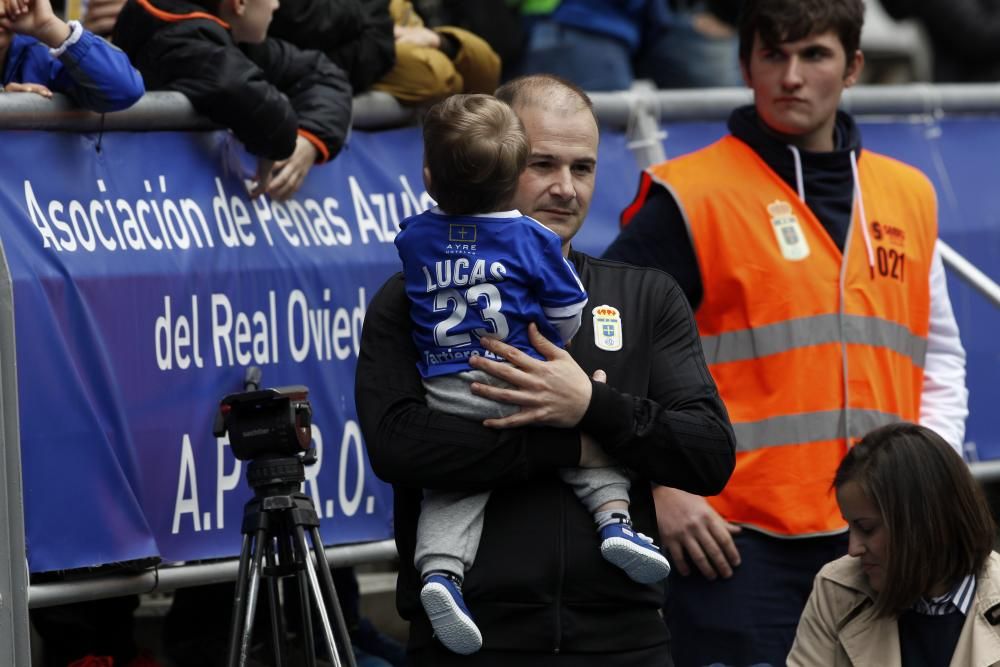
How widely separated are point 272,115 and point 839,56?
5.23 ft

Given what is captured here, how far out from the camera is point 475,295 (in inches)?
133

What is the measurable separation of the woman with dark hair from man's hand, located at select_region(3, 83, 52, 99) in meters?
2.30

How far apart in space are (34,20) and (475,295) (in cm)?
188

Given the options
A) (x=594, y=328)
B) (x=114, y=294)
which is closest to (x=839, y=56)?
(x=594, y=328)

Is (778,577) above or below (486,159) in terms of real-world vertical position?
below

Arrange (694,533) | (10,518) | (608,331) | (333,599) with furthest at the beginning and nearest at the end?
(694,533)
(333,599)
(10,518)
(608,331)

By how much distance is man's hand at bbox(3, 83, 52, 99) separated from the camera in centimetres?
480

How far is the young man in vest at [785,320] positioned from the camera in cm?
465

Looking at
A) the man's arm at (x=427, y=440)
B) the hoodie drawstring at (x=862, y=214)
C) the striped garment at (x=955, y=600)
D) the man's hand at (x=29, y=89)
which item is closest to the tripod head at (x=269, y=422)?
the man's arm at (x=427, y=440)

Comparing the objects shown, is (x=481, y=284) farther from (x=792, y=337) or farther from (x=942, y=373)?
(x=942, y=373)

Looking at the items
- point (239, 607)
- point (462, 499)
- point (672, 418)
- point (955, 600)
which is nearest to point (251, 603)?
point (239, 607)

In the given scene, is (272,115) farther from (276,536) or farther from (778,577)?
(778,577)

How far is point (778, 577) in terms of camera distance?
4.65 meters

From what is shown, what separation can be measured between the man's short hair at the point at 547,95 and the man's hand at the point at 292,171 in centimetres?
150
